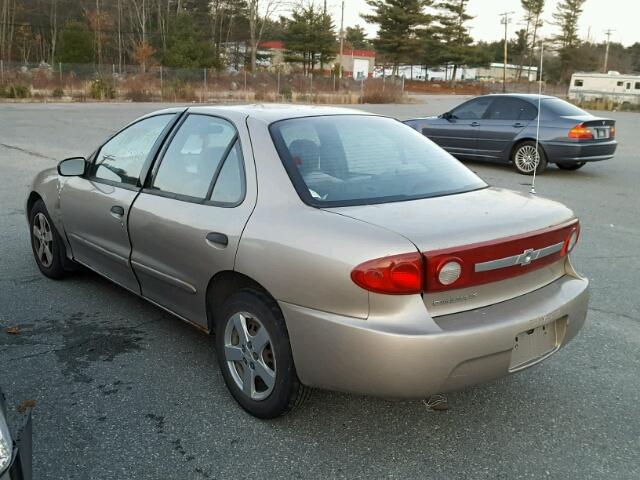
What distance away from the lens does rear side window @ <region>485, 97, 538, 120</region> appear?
1189 centimetres

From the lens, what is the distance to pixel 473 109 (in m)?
12.8

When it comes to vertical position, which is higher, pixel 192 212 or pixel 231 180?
pixel 231 180

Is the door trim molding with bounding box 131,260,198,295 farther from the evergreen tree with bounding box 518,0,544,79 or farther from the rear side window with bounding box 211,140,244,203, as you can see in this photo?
the evergreen tree with bounding box 518,0,544,79

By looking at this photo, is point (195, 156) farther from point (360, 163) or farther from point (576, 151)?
point (576, 151)

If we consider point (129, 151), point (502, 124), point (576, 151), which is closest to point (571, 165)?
point (576, 151)

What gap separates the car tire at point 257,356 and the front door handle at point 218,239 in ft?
0.84

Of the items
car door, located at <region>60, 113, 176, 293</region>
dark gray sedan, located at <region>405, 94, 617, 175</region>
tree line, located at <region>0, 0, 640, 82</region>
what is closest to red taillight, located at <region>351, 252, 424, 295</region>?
car door, located at <region>60, 113, 176, 293</region>

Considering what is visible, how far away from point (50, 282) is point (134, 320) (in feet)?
3.90

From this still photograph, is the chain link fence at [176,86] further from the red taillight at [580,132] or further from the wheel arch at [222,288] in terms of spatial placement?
the wheel arch at [222,288]

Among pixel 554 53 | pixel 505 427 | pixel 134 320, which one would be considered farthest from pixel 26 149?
pixel 554 53

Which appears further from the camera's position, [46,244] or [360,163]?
[46,244]

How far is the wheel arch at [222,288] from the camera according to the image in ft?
9.96

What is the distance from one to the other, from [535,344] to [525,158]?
9.68 metres

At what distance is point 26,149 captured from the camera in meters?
13.4
